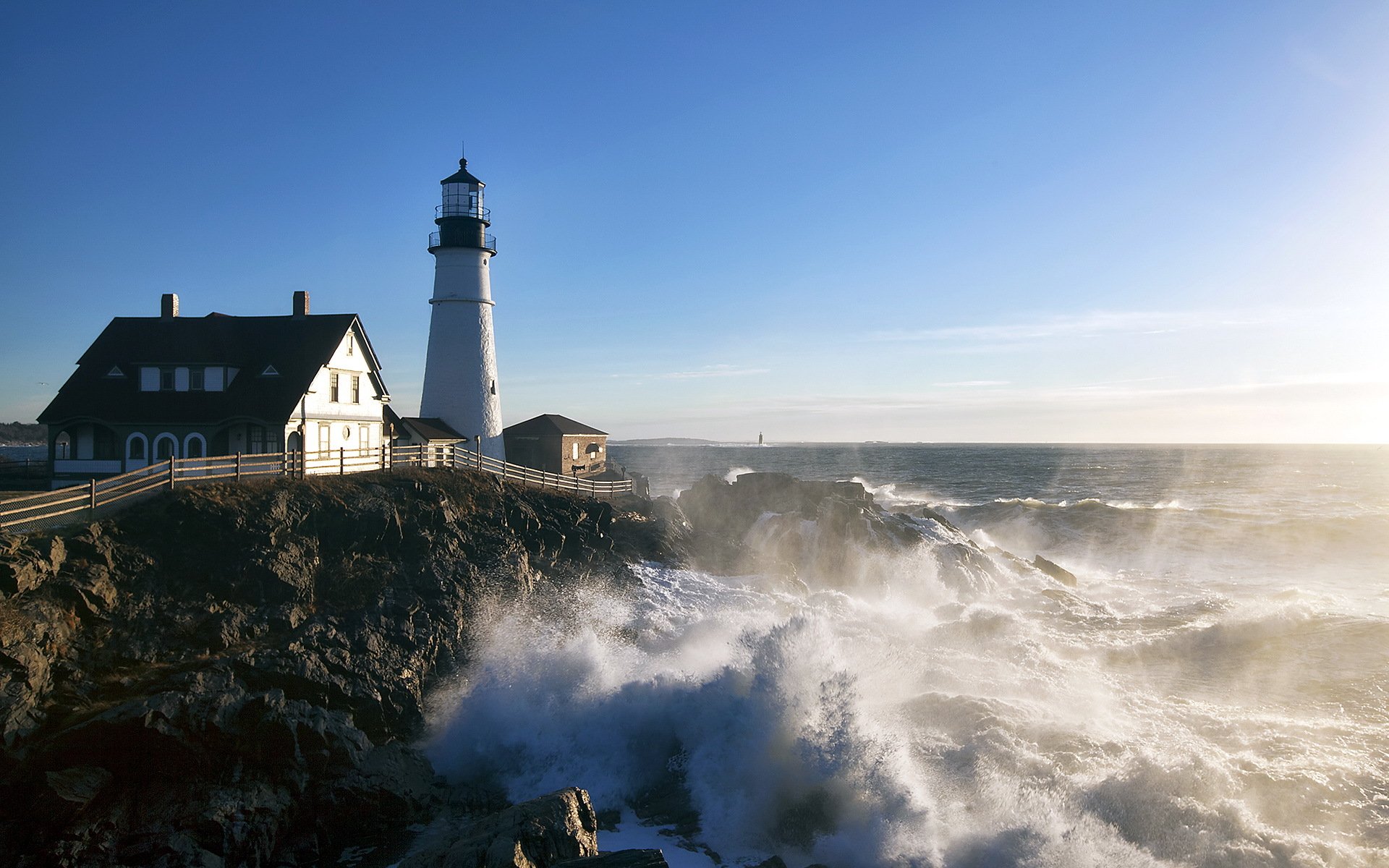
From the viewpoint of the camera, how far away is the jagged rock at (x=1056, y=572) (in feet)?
95.4

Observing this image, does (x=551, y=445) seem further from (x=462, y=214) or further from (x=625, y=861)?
(x=625, y=861)

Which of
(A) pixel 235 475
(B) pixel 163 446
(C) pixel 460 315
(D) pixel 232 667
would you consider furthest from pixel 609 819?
(C) pixel 460 315

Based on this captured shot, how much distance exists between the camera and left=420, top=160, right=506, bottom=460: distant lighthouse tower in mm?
30094

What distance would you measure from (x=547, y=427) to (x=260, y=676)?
21.2 m

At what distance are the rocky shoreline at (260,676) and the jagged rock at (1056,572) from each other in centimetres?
1603

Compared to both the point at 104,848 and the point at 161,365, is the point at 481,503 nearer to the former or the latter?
the point at 161,365

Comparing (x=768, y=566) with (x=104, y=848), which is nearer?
(x=104, y=848)

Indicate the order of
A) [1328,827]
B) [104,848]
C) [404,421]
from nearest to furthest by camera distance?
[104,848] → [1328,827] → [404,421]

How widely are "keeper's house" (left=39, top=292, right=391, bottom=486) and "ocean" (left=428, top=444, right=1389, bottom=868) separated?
30.5 ft

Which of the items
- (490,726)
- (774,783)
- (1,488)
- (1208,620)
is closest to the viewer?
(774,783)

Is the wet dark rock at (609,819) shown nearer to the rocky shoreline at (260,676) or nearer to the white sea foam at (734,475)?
the rocky shoreline at (260,676)

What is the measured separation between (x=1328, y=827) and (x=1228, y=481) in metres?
74.0

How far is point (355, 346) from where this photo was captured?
25.9m

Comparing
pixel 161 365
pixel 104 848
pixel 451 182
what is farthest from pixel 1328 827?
pixel 451 182
